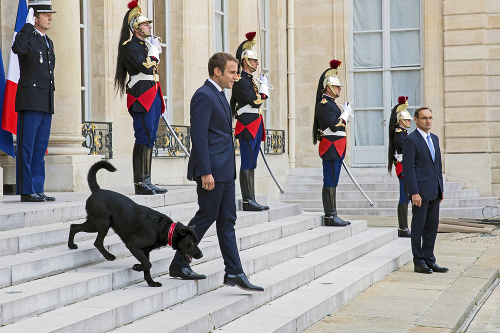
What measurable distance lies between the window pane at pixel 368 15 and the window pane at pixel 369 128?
5.97 ft

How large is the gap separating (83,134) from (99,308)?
5.23 metres

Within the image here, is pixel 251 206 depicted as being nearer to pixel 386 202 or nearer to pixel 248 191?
pixel 248 191

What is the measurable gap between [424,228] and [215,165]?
342 centimetres

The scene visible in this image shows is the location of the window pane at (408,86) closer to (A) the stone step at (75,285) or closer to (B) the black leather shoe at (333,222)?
(B) the black leather shoe at (333,222)

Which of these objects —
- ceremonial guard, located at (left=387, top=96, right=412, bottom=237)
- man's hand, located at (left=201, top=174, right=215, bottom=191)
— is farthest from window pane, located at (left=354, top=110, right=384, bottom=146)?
man's hand, located at (left=201, top=174, right=215, bottom=191)

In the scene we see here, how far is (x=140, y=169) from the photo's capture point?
26.4ft

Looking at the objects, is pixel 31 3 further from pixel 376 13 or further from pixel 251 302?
pixel 376 13

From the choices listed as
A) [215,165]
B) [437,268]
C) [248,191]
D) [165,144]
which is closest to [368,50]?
[165,144]

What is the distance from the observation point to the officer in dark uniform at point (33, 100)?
23.5 ft

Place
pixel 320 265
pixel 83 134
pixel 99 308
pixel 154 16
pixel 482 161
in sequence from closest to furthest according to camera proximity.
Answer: pixel 99 308 < pixel 320 265 < pixel 83 134 < pixel 154 16 < pixel 482 161

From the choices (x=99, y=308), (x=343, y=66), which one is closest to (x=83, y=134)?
(x=99, y=308)

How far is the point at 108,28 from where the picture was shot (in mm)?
10484

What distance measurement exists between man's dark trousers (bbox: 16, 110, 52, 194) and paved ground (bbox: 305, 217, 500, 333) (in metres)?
2.85

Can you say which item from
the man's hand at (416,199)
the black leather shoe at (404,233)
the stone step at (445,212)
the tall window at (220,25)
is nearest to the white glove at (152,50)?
the man's hand at (416,199)
